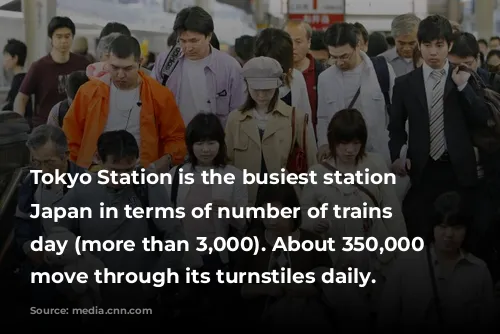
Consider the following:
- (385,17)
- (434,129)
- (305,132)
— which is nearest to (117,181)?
(305,132)

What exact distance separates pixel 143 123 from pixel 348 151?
118 cm

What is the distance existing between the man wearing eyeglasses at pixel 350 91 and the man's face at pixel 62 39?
249 centimetres

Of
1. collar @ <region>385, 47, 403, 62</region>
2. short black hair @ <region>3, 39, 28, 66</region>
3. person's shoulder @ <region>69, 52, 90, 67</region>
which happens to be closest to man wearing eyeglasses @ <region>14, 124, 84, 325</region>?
person's shoulder @ <region>69, 52, 90, 67</region>

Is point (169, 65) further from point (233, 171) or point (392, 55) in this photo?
point (392, 55)

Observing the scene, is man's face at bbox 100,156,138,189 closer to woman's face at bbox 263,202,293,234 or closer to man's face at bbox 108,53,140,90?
woman's face at bbox 263,202,293,234

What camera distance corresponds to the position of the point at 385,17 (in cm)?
2627

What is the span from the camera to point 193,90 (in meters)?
6.67

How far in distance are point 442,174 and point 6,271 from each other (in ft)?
8.55

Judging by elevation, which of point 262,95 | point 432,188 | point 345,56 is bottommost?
point 432,188

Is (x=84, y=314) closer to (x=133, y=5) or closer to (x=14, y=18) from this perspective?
(x=14, y=18)

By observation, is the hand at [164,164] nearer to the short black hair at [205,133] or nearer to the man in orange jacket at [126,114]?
the man in orange jacket at [126,114]

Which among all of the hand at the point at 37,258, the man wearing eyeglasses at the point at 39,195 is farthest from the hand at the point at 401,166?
the hand at the point at 37,258

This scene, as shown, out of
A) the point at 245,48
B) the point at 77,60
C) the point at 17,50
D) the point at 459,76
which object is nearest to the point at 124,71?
the point at 459,76

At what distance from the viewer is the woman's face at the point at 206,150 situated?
19.4 ft
